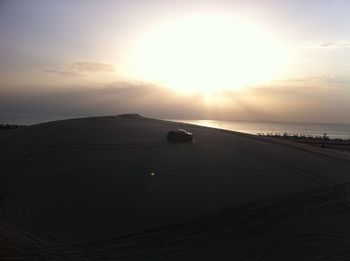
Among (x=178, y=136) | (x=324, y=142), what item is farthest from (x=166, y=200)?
(x=324, y=142)

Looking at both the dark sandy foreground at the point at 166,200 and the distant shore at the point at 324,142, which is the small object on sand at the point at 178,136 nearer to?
the dark sandy foreground at the point at 166,200

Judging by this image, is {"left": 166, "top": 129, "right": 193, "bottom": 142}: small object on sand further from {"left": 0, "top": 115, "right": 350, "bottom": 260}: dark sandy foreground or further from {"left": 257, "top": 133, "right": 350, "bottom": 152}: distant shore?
{"left": 257, "top": 133, "right": 350, "bottom": 152}: distant shore

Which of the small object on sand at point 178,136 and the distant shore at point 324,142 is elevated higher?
the small object on sand at point 178,136

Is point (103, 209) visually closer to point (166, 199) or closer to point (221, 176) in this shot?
point (166, 199)

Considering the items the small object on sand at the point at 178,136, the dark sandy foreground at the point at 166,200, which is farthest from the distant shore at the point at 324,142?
the dark sandy foreground at the point at 166,200

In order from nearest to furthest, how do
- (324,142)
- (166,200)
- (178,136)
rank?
(166,200) < (178,136) < (324,142)

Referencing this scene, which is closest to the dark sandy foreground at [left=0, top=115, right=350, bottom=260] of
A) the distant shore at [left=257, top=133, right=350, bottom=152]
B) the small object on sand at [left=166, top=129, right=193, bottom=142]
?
the small object on sand at [left=166, top=129, right=193, bottom=142]

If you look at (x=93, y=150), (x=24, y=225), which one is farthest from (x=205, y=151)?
(x=24, y=225)

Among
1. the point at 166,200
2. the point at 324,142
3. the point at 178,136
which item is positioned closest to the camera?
the point at 166,200

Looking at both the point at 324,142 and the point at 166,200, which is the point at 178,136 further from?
the point at 324,142
